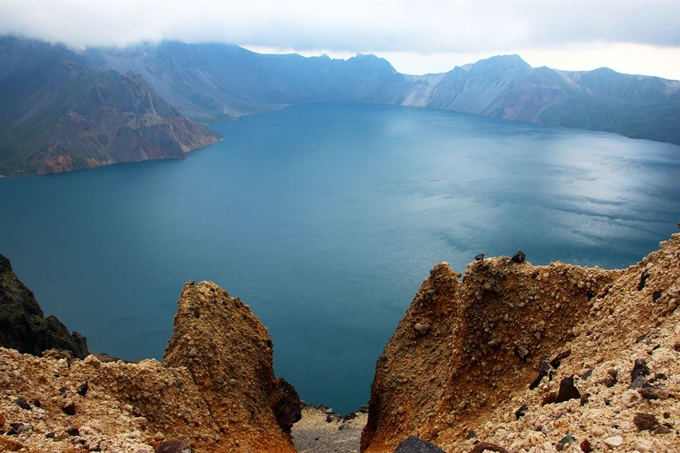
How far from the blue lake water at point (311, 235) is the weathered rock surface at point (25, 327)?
12.7 m

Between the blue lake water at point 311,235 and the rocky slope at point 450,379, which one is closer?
the rocky slope at point 450,379

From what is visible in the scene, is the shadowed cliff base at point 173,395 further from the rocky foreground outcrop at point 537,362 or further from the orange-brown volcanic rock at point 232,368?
the rocky foreground outcrop at point 537,362

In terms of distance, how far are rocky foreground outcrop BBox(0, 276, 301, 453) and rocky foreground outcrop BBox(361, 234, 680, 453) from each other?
6134 mm

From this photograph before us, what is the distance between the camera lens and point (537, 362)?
67.4 feet

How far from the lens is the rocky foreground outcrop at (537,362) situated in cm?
1234

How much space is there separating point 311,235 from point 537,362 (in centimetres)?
8061

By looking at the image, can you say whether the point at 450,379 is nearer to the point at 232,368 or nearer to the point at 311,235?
the point at 232,368

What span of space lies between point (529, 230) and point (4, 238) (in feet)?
324

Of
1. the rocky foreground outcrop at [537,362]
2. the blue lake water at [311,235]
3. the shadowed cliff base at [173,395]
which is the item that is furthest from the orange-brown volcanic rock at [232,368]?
the blue lake water at [311,235]

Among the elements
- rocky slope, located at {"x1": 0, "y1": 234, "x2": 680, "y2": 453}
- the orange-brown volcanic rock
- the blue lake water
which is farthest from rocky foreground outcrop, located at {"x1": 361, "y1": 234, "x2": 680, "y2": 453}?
the blue lake water

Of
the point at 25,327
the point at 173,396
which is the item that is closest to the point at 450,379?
the point at 173,396

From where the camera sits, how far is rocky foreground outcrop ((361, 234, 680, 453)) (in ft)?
40.5

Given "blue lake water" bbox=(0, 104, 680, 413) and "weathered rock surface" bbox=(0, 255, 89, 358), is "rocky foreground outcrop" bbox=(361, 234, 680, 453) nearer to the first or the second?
"blue lake water" bbox=(0, 104, 680, 413)

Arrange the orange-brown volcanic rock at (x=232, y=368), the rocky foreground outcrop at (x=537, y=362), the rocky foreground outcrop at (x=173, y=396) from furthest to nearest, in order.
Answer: the orange-brown volcanic rock at (x=232, y=368) < the rocky foreground outcrop at (x=173, y=396) < the rocky foreground outcrop at (x=537, y=362)
